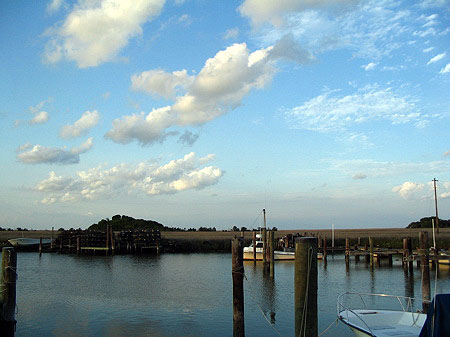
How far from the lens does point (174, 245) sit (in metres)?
69.3

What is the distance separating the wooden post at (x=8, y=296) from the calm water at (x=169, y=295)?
146 cm

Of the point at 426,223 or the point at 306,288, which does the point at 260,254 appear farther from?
the point at 426,223

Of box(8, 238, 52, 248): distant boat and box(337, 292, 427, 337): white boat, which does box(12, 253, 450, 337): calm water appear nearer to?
box(337, 292, 427, 337): white boat

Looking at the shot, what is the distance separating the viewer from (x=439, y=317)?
11133 mm

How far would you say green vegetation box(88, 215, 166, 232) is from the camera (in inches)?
3570

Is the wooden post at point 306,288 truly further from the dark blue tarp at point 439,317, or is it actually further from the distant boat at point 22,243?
the distant boat at point 22,243

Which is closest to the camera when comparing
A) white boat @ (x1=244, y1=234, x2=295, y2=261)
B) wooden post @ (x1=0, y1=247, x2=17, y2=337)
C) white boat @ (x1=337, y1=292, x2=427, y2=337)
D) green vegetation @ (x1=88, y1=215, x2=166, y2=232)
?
white boat @ (x1=337, y1=292, x2=427, y2=337)

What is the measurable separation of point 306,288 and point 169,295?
61.5 ft

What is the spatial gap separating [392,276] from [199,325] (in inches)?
899

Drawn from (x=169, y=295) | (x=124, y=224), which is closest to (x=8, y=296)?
(x=169, y=295)

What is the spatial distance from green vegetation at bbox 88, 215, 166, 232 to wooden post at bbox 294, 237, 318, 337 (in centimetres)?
7898

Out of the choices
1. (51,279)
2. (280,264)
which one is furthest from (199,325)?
(280,264)

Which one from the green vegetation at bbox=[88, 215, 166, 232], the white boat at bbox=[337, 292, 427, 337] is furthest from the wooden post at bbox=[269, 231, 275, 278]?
the green vegetation at bbox=[88, 215, 166, 232]

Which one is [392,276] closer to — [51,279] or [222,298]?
[222,298]
